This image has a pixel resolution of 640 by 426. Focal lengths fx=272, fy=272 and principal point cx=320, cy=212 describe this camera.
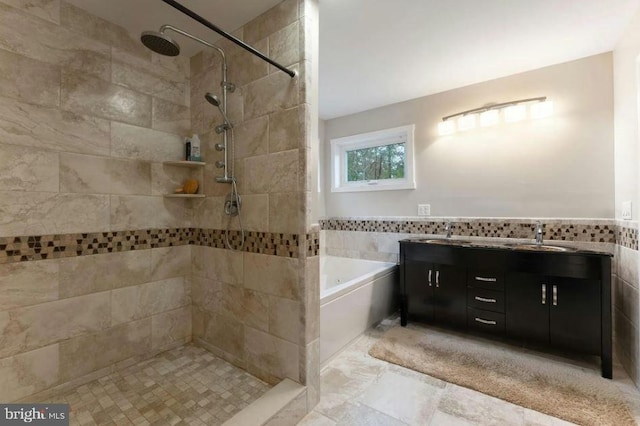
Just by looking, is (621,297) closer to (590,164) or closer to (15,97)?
(590,164)

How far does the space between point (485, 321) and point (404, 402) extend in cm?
109

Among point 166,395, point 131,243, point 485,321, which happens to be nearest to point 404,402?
point 485,321

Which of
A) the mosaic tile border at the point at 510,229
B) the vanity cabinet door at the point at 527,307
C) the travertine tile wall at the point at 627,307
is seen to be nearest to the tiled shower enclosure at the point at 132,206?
the vanity cabinet door at the point at 527,307

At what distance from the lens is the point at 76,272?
5.47ft

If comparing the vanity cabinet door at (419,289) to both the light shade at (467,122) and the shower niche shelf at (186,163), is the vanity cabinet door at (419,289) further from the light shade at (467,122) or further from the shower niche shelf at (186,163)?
the shower niche shelf at (186,163)

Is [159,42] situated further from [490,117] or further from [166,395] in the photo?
[490,117]

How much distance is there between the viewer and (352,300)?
229 centimetres

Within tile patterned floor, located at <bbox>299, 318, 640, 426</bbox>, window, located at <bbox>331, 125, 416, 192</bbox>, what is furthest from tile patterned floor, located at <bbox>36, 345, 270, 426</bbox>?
window, located at <bbox>331, 125, 416, 192</bbox>

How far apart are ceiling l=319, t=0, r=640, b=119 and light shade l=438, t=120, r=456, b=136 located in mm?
352

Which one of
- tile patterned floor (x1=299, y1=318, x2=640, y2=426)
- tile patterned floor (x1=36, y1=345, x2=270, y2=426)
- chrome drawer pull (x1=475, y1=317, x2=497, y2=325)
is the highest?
chrome drawer pull (x1=475, y1=317, x2=497, y2=325)

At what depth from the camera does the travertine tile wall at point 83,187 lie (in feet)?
4.78

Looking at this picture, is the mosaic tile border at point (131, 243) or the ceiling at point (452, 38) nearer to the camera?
the mosaic tile border at point (131, 243)

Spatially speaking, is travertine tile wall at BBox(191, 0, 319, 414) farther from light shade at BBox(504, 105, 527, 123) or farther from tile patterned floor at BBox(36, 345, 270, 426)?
light shade at BBox(504, 105, 527, 123)

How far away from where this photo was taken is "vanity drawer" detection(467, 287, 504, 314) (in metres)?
2.18
